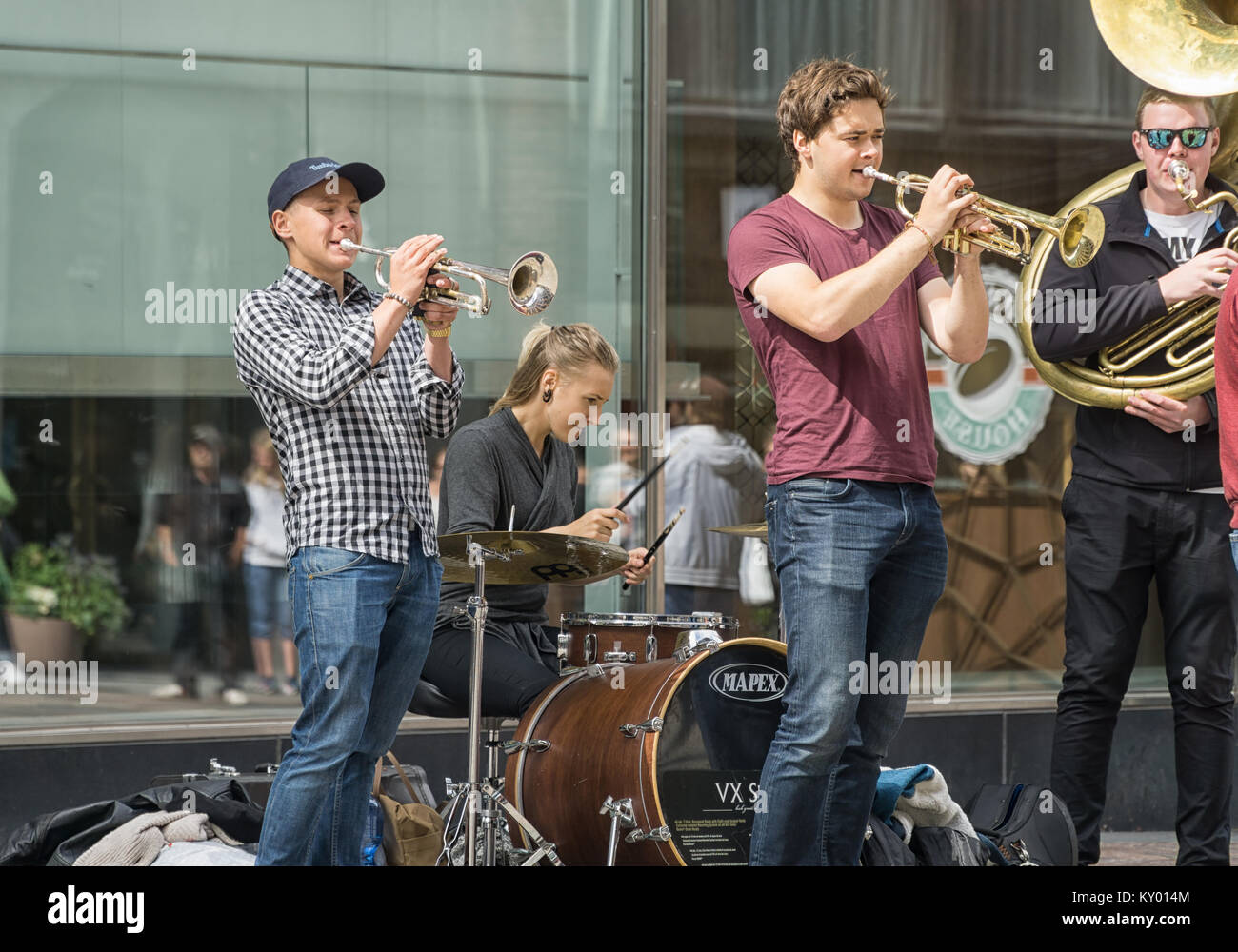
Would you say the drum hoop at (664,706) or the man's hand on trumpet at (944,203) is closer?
the man's hand on trumpet at (944,203)

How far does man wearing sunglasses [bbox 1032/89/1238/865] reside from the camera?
4414mm

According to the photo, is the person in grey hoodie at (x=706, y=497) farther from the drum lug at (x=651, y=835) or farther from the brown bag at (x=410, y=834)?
the drum lug at (x=651, y=835)

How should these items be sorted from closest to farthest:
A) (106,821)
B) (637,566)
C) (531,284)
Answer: (531,284) → (106,821) → (637,566)

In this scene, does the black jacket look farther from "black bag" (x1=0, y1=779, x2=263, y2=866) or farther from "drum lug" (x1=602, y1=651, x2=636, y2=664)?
"black bag" (x1=0, y1=779, x2=263, y2=866)

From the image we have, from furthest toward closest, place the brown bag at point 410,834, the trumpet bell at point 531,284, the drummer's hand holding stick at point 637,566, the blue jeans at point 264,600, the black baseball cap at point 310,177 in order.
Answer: the blue jeans at point 264,600 → the drummer's hand holding stick at point 637,566 → the brown bag at point 410,834 → the trumpet bell at point 531,284 → the black baseball cap at point 310,177

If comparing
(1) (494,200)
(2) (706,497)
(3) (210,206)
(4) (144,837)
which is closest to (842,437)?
(4) (144,837)

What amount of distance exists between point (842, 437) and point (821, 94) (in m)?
0.83

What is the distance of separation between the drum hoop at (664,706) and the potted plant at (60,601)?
281cm

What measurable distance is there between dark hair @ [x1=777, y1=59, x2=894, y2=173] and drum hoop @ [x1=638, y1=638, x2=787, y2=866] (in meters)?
1.31

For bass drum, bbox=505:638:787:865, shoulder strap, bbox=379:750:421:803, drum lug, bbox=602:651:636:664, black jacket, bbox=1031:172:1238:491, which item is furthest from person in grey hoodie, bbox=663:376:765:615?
bass drum, bbox=505:638:787:865

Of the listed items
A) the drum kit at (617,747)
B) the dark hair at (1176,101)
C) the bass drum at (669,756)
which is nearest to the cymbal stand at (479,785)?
the drum kit at (617,747)

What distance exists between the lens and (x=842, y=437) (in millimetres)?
3570

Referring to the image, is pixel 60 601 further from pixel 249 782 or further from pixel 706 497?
pixel 706 497

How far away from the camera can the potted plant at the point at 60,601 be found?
589cm
